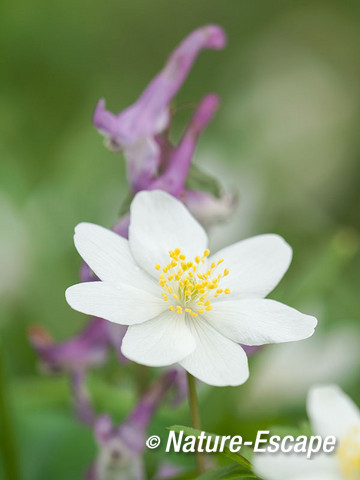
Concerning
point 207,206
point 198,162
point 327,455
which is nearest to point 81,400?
point 207,206

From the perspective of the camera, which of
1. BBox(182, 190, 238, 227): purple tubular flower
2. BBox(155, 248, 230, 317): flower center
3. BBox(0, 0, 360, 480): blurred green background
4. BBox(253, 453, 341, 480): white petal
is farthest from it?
BBox(0, 0, 360, 480): blurred green background

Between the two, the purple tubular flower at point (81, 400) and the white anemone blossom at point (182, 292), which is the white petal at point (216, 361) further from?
the purple tubular flower at point (81, 400)

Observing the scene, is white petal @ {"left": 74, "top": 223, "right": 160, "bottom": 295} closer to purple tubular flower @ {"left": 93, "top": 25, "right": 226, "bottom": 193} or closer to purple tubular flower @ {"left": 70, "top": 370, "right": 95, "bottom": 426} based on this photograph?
purple tubular flower @ {"left": 93, "top": 25, "right": 226, "bottom": 193}

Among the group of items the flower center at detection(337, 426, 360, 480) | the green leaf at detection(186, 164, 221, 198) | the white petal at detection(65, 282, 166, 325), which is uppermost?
the green leaf at detection(186, 164, 221, 198)

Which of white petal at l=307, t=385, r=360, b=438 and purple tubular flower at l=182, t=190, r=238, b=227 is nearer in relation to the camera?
white petal at l=307, t=385, r=360, b=438

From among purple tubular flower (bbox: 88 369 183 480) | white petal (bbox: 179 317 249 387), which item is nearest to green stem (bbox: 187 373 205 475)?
white petal (bbox: 179 317 249 387)

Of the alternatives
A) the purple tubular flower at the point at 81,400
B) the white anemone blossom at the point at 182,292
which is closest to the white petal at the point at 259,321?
the white anemone blossom at the point at 182,292

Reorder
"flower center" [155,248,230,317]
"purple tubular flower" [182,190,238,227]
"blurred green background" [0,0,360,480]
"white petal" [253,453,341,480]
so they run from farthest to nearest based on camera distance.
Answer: "blurred green background" [0,0,360,480]
"purple tubular flower" [182,190,238,227]
"flower center" [155,248,230,317]
"white petal" [253,453,341,480]

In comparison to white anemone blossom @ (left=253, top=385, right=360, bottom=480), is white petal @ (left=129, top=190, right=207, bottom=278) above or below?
above
